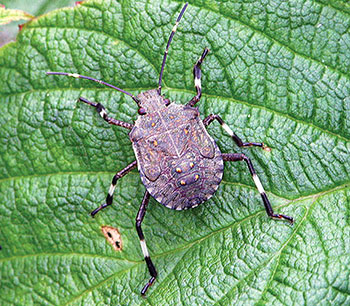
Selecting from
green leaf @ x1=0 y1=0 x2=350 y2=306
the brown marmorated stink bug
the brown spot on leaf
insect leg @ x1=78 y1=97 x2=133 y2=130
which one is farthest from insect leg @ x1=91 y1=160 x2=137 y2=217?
insect leg @ x1=78 y1=97 x2=133 y2=130

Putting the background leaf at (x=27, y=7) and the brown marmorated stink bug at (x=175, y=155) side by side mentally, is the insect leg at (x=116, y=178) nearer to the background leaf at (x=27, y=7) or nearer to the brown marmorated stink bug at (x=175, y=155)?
the brown marmorated stink bug at (x=175, y=155)

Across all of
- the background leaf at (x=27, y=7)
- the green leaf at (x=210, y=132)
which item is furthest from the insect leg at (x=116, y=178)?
the background leaf at (x=27, y=7)

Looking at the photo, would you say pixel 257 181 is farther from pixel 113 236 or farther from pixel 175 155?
pixel 113 236

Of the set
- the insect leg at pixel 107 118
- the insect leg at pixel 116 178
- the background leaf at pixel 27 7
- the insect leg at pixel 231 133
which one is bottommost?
the insect leg at pixel 231 133

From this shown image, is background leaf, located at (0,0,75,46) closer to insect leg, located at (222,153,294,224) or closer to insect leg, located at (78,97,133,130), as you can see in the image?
insect leg, located at (78,97,133,130)

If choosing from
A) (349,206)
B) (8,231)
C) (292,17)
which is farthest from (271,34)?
(8,231)
